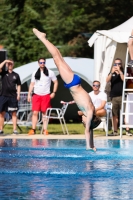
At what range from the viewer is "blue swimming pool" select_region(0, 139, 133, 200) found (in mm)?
7480

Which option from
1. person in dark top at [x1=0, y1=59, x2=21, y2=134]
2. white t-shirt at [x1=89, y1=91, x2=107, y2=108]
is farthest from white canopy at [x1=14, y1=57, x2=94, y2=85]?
white t-shirt at [x1=89, y1=91, x2=107, y2=108]

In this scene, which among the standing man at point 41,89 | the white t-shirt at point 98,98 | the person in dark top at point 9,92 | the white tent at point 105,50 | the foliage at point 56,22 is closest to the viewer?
the white t-shirt at point 98,98

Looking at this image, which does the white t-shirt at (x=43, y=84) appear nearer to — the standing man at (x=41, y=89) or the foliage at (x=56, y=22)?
the standing man at (x=41, y=89)

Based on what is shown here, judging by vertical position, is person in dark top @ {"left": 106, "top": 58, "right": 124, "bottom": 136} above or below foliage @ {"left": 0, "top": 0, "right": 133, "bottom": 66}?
below

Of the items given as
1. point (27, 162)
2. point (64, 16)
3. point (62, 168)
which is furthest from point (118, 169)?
point (64, 16)

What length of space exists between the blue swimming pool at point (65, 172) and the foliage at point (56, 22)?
23763mm

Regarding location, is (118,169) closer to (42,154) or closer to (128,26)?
(42,154)

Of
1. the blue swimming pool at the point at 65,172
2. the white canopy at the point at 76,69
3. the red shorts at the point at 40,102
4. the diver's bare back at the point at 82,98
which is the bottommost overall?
the blue swimming pool at the point at 65,172

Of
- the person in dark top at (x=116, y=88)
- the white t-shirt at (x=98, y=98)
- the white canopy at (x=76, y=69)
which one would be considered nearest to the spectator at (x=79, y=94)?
the white t-shirt at (x=98, y=98)

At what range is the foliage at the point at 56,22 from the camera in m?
36.8

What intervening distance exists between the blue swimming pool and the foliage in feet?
78.0

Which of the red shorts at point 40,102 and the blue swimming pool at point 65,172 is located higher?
the red shorts at point 40,102

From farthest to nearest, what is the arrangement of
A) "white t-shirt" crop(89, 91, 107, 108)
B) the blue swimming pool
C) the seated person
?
"white t-shirt" crop(89, 91, 107, 108) < the seated person < the blue swimming pool

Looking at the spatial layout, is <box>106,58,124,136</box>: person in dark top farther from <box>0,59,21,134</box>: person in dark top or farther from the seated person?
<box>0,59,21,134</box>: person in dark top
